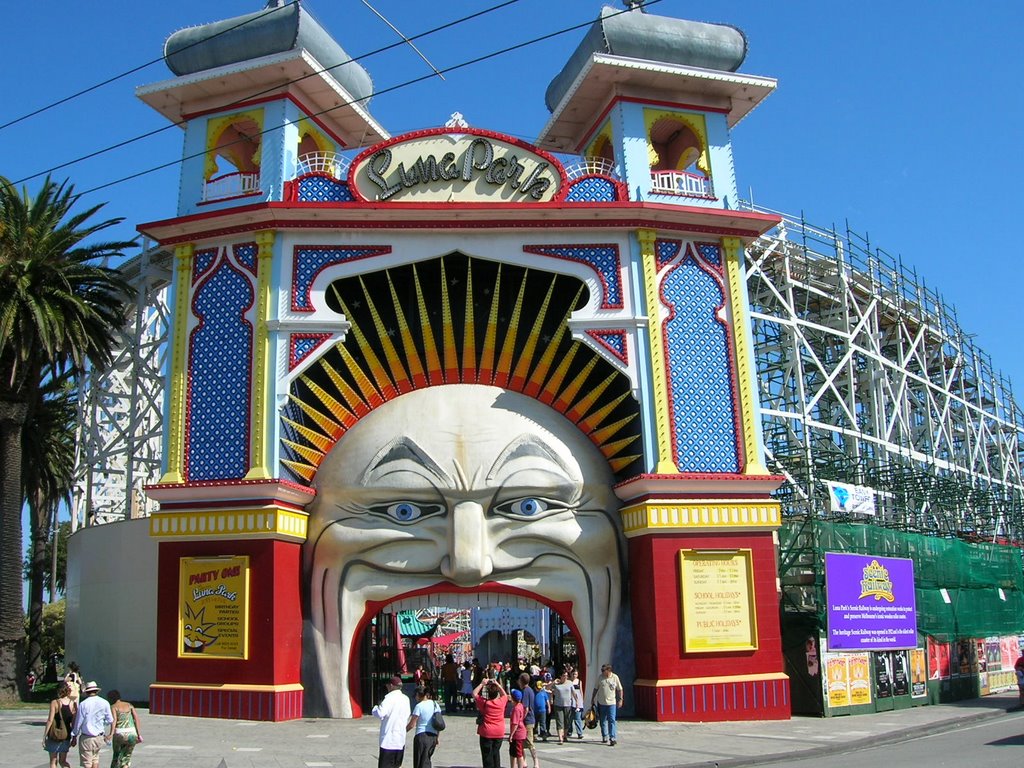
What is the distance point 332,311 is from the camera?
2222 centimetres

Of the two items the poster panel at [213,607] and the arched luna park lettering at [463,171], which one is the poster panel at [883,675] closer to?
the arched luna park lettering at [463,171]

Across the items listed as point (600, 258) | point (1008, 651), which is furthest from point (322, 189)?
point (1008, 651)

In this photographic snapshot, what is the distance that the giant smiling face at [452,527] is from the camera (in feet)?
69.2

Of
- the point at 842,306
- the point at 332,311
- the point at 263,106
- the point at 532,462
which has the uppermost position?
the point at 263,106

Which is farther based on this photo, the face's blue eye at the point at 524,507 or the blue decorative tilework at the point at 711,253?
the blue decorative tilework at the point at 711,253

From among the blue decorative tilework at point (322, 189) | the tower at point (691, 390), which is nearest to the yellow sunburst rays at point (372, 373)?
the blue decorative tilework at point (322, 189)

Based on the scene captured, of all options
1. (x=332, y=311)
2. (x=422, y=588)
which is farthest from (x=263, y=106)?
(x=422, y=588)

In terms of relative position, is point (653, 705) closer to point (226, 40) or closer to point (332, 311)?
point (332, 311)

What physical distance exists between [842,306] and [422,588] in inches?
768

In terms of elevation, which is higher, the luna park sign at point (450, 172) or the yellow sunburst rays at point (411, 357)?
the luna park sign at point (450, 172)

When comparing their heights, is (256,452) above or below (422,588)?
above

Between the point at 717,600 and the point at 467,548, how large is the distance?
17.3ft

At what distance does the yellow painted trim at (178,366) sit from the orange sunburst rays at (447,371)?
2.39 meters

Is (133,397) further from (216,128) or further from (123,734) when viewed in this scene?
(123,734)
